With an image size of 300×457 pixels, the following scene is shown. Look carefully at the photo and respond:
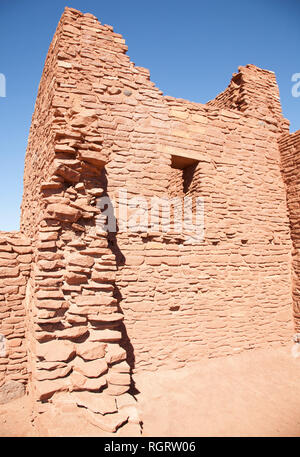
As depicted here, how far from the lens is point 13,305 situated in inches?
174

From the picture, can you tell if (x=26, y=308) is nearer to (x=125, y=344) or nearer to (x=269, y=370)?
(x=125, y=344)

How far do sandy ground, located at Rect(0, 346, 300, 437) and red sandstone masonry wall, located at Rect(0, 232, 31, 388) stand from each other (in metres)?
0.49

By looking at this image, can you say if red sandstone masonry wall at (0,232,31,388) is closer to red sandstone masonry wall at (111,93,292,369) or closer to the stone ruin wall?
the stone ruin wall

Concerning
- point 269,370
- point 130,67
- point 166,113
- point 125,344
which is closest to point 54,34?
point 130,67

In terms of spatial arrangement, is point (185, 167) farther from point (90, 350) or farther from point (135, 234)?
point (90, 350)

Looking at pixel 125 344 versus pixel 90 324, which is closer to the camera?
pixel 90 324

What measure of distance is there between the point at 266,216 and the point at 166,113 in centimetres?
329

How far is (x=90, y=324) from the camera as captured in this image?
3.61 metres

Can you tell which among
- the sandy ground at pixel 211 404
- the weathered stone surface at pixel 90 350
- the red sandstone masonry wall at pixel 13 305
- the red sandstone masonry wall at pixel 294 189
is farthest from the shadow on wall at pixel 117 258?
the red sandstone masonry wall at pixel 294 189

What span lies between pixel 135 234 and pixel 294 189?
13.8ft

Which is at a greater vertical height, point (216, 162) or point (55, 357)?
point (216, 162)

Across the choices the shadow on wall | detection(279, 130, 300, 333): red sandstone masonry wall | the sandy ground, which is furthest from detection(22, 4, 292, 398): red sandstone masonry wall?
the sandy ground

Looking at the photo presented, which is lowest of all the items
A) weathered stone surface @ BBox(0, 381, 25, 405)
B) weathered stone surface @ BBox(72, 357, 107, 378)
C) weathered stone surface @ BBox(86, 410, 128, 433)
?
weathered stone surface @ BBox(0, 381, 25, 405)

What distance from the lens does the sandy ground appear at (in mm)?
3303
